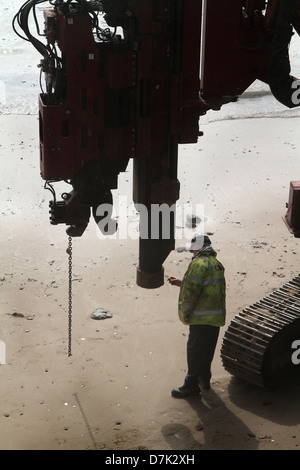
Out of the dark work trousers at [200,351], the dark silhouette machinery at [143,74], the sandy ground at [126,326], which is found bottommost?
the sandy ground at [126,326]

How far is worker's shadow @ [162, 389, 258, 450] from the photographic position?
7.89 m

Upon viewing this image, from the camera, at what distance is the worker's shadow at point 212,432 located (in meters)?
7.89

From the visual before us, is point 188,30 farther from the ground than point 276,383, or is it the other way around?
point 188,30

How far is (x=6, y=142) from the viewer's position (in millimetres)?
16969

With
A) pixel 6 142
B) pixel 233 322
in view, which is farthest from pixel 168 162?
pixel 6 142

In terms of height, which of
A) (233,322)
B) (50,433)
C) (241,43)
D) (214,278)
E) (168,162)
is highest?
(241,43)

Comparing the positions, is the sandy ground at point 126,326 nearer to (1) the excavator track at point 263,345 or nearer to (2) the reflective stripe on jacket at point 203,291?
(1) the excavator track at point 263,345

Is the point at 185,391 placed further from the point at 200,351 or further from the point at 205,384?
the point at 200,351

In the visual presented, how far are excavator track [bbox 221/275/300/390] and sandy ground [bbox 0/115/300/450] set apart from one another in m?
0.20

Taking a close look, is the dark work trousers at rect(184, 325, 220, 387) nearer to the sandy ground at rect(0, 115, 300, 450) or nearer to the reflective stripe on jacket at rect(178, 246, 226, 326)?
the reflective stripe on jacket at rect(178, 246, 226, 326)

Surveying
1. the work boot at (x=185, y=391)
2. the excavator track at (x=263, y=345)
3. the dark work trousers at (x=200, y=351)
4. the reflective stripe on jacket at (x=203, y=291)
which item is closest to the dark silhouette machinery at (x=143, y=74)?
the reflective stripe on jacket at (x=203, y=291)

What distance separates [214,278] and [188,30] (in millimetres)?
2637

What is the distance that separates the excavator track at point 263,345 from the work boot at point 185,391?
433 mm

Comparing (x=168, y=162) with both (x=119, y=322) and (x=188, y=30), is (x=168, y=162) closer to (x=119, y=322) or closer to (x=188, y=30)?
(x=188, y=30)
